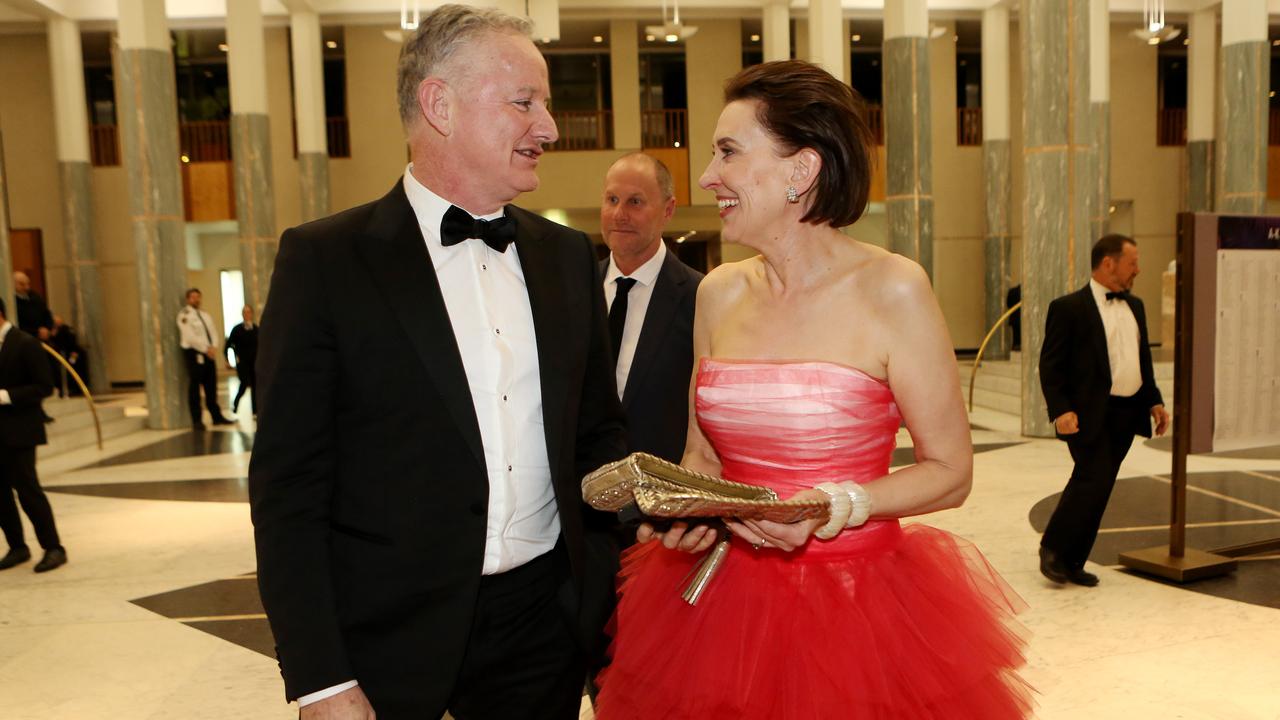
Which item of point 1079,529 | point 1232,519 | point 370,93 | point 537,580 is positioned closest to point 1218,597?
point 1079,529

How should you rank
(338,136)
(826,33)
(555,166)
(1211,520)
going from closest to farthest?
1. (1211,520)
2. (826,33)
3. (555,166)
4. (338,136)

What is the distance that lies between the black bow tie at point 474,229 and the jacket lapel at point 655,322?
1484 millimetres


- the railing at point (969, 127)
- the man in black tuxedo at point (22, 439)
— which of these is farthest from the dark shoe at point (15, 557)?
the railing at point (969, 127)

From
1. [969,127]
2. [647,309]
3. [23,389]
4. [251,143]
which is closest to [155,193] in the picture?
[251,143]

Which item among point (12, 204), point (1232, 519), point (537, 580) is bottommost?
point (1232, 519)

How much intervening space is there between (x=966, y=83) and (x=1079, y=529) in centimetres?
1940

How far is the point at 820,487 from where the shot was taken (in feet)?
6.05

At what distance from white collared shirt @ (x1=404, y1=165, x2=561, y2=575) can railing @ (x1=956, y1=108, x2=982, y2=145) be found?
19787 millimetres

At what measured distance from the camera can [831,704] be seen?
5.84ft

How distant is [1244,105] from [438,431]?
15.6 m

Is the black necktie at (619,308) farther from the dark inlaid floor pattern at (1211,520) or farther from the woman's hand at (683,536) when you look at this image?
the dark inlaid floor pattern at (1211,520)

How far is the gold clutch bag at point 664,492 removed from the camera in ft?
4.70

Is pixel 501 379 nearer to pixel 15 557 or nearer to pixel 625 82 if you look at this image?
pixel 15 557

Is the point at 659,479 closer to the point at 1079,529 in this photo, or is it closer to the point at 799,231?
the point at 799,231
